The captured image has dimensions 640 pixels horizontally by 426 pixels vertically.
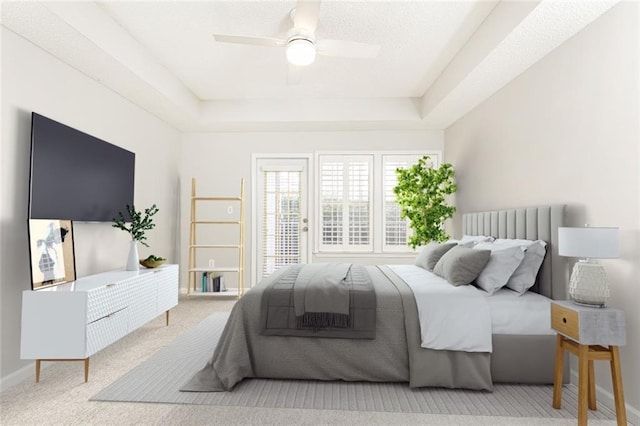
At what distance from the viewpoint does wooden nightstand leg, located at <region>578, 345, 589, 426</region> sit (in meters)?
1.93

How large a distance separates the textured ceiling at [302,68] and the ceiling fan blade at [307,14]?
0.35 m

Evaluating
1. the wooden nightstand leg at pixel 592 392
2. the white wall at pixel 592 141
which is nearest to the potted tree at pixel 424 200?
the white wall at pixel 592 141

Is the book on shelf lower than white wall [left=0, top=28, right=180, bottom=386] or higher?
lower

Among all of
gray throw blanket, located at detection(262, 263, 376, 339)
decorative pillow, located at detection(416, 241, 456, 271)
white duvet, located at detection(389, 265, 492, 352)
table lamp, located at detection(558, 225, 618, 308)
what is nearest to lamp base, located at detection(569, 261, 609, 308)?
table lamp, located at detection(558, 225, 618, 308)

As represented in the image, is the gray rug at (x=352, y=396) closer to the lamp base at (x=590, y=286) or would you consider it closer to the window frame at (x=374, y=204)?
the lamp base at (x=590, y=286)

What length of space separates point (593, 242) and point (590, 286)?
0.86 ft

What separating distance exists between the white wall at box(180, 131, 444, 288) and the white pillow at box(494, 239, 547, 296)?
2.90 metres

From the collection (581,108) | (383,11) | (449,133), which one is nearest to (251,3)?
(383,11)

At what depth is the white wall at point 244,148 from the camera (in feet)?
18.5

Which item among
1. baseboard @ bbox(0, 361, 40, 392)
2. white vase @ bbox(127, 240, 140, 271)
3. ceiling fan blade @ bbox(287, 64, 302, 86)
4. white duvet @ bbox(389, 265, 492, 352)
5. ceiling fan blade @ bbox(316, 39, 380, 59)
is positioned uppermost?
ceiling fan blade @ bbox(316, 39, 380, 59)

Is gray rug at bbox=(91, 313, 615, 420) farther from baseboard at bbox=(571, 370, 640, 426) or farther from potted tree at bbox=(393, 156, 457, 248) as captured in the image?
potted tree at bbox=(393, 156, 457, 248)

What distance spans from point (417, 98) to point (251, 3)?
2.86 meters

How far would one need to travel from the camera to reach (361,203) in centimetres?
568

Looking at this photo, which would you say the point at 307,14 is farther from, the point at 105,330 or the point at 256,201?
the point at 256,201
